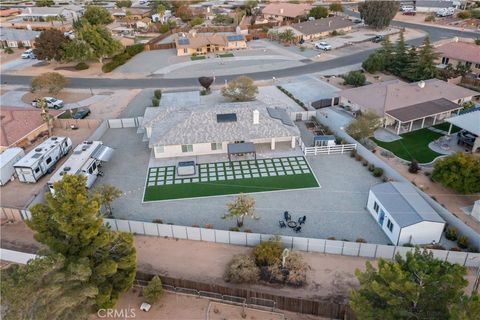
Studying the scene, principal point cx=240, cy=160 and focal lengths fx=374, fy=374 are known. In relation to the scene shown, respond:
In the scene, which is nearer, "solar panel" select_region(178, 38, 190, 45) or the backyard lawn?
the backyard lawn

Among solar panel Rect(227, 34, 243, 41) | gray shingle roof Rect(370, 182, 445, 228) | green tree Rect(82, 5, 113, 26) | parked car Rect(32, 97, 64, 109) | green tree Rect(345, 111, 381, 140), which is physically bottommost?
gray shingle roof Rect(370, 182, 445, 228)

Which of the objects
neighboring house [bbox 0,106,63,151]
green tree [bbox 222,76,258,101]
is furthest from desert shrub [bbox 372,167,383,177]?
neighboring house [bbox 0,106,63,151]

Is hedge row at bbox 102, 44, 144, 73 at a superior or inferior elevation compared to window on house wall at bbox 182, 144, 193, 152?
superior

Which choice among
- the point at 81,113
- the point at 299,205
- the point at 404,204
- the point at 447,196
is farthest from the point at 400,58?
the point at 81,113

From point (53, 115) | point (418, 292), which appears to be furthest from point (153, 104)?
point (418, 292)

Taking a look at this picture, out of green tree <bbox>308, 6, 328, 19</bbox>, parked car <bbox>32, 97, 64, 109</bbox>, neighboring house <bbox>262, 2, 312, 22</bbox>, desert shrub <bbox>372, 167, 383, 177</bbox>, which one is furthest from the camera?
neighboring house <bbox>262, 2, 312, 22</bbox>

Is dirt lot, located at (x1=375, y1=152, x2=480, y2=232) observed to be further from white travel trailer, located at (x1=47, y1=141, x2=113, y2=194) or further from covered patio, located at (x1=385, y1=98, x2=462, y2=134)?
white travel trailer, located at (x1=47, y1=141, x2=113, y2=194)

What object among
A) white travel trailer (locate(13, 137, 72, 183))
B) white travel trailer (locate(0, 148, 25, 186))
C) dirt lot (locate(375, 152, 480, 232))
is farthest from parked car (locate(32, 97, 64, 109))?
dirt lot (locate(375, 152, 480, 232))

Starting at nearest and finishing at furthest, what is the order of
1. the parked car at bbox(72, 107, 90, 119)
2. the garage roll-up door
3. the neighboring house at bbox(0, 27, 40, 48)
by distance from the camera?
the garage roll-up door, the parked car at bbox(72, 107, 90, 119), the neighboring house at bbox(0, 27, 40, 48)
